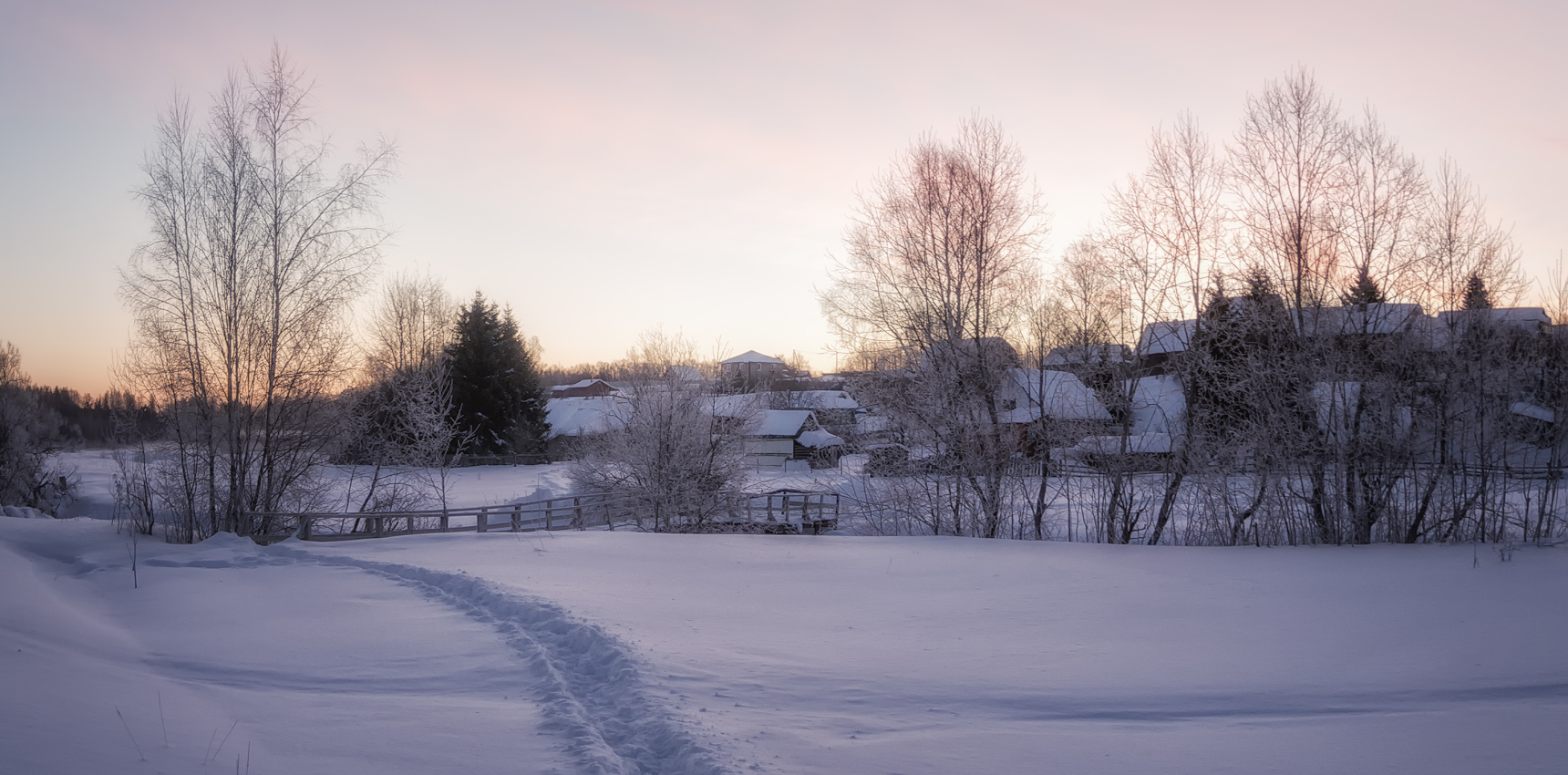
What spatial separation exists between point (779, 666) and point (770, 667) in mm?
72

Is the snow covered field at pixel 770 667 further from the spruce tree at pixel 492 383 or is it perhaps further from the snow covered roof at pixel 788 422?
the snow covered roof at pixel 788 422

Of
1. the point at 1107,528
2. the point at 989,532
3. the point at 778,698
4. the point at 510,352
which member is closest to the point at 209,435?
the point at 778,698

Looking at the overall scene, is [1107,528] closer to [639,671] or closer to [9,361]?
[639,671]

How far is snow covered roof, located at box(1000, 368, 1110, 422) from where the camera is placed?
17078 millimetres

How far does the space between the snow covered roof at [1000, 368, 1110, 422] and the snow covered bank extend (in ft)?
19.4

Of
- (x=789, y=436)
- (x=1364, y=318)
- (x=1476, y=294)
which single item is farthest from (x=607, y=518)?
(x=789, y=436)

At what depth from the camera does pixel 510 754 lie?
14.6ft

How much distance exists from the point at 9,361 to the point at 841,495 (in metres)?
31.2

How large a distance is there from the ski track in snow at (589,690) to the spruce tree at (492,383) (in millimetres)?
33254

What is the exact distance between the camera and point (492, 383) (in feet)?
136

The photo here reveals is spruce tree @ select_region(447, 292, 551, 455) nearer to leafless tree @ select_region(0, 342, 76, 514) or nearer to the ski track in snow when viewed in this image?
leafless tree @ select_region(0, 342, 76, 514)

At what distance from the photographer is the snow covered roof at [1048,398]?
17.1 meters

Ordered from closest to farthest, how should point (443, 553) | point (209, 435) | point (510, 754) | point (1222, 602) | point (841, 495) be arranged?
point (510, 754)
point (1222, 602)
point (443, 553)
point (209, 435)
point (841, 495)

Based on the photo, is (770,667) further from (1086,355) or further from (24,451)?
(24,451)
